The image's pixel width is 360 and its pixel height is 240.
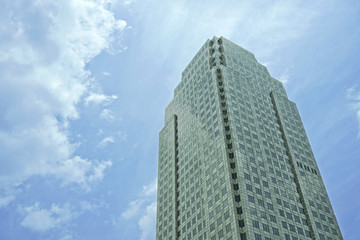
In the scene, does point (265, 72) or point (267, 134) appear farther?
point (265, 72)

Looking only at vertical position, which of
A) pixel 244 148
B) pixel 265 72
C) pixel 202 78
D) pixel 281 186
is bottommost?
pixel 281 186

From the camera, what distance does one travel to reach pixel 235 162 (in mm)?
96625

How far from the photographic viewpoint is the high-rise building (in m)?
89.9

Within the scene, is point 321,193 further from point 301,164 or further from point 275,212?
point 275,212

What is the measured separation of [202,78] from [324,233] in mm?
65792

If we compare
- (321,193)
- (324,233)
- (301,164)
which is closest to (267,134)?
(301,164)

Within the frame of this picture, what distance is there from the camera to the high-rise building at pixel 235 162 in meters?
89.9

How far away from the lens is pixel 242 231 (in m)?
83.0

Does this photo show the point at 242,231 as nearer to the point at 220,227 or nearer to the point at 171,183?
the point at 220,227

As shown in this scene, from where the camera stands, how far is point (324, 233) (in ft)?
314

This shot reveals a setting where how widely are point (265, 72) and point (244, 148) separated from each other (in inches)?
2131

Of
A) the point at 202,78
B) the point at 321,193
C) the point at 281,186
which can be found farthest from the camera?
the point at 202,78

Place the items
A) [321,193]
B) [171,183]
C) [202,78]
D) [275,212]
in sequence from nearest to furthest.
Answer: [275,212] < [321,193] < [171,183] < [202,78]

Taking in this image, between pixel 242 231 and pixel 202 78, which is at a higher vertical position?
pixel 202 78
